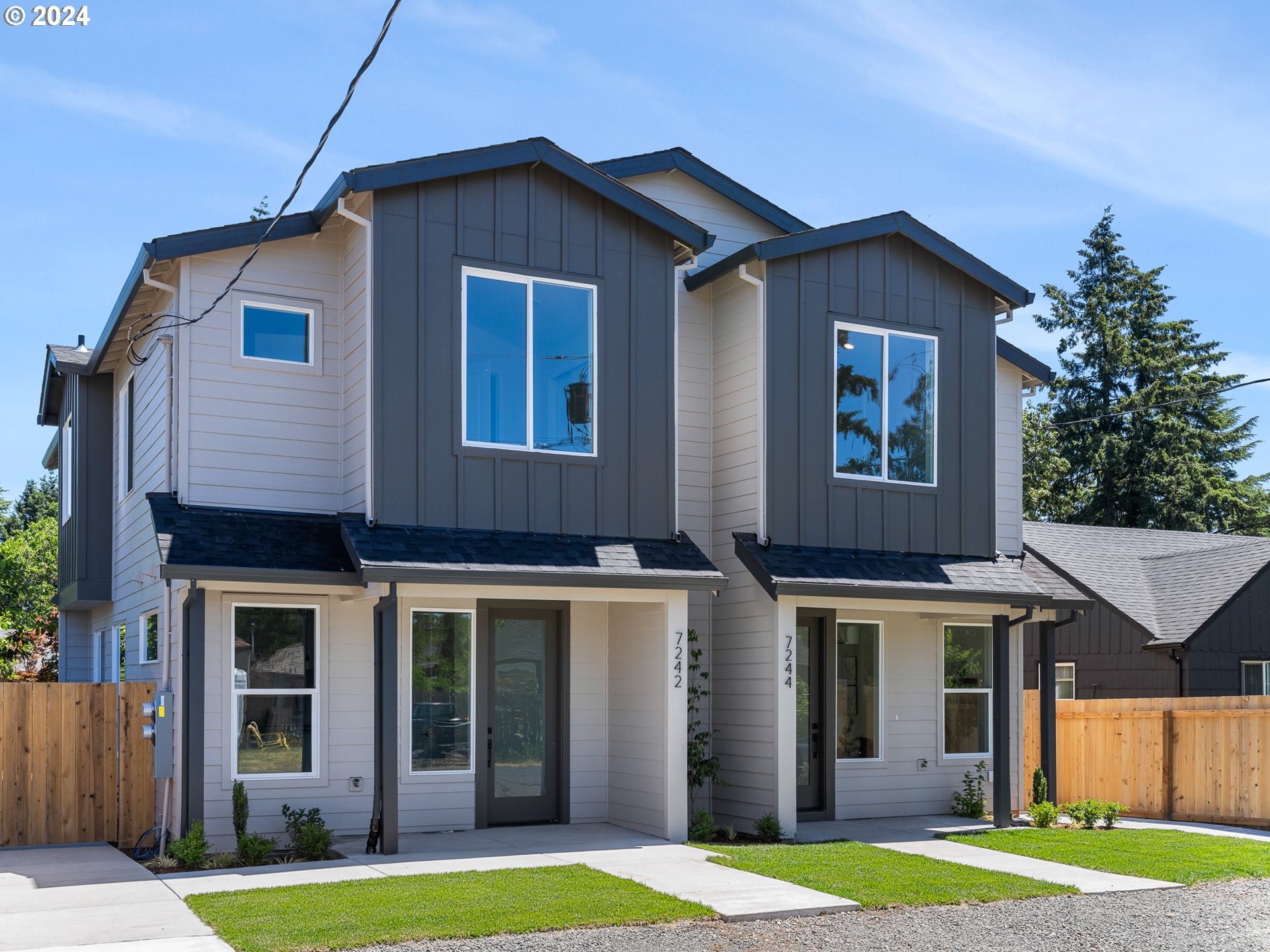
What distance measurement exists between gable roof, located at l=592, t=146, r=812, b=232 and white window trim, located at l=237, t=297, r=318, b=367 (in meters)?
3.80

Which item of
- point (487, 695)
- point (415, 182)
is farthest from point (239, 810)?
point (415, 182)

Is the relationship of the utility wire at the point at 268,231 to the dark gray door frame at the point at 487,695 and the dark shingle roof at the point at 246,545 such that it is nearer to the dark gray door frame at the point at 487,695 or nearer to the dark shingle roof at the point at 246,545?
the dark shingle roof at the point at 246,545

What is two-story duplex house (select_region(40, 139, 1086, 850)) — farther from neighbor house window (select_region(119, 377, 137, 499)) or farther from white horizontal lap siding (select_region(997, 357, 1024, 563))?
white horizontal lap siding (select_region(997, 357, 1024, 563))

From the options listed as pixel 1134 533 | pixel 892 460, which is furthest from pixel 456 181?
pixel 1134 533

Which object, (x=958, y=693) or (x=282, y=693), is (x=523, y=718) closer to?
(x=282, y=693)

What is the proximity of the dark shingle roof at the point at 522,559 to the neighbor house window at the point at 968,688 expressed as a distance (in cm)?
399

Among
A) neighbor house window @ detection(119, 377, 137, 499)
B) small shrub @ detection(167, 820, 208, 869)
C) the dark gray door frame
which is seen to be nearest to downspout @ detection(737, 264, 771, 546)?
the dark gray door frame

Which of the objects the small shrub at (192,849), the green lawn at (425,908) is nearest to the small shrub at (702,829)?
the green lawn at (425,908)

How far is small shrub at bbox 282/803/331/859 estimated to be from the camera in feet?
34.9

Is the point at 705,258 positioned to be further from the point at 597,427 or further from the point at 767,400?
the point at 597,427

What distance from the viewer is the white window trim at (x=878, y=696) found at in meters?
13.8

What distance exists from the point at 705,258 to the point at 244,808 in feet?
25.6

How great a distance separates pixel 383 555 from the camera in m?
10.8

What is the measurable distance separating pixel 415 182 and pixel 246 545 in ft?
11.9
